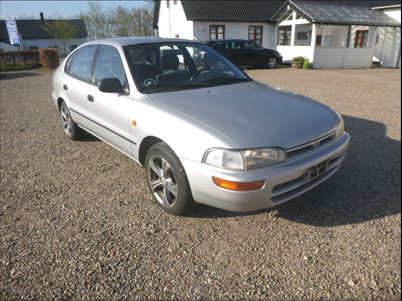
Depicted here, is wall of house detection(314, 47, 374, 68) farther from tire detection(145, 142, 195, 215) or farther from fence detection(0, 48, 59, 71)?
tire detection(145, 142, 195, 215)

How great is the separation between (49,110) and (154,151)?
20.2 feet

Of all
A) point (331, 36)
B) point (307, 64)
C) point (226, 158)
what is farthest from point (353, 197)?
point (331, 36)

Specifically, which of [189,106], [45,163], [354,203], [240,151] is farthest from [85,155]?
[354,203]

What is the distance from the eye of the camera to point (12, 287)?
2.35m

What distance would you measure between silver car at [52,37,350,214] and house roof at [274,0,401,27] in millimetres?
16153

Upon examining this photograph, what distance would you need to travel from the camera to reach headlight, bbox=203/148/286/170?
248cm

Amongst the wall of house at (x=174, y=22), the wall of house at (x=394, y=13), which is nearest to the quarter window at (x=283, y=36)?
the wall of house at (x=394, y=13)

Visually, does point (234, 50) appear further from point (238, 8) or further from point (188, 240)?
point (188, 240)

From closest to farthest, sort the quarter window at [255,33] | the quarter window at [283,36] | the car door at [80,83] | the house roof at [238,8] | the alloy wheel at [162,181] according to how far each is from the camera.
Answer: the alloy wheel at [162,181], the car door at [80,83], the house roof at [238,8], the quarter window at [283,36], the quarter window at [255,33]

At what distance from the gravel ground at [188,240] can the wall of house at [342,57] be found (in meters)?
15.6

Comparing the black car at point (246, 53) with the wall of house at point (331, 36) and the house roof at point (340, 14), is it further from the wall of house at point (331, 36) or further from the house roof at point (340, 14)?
the wall of house at point (331, 36)

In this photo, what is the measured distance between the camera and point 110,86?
342 centimetres

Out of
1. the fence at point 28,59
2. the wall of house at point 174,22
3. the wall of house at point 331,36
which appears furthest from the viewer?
the wall of house at point 331,36

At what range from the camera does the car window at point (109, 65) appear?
3695 millimetres
